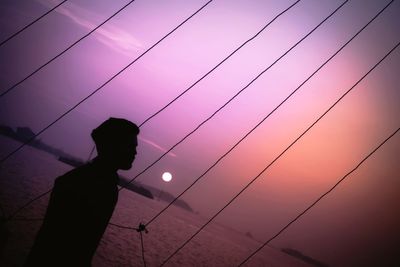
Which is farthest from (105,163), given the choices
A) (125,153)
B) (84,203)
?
(84,203)

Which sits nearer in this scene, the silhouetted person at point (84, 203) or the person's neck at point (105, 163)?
the silhouetted person at point (84, 203)

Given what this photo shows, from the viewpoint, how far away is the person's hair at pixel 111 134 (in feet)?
7.32

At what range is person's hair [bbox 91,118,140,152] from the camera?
2.23 meters

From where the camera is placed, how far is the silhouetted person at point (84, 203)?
1942mm

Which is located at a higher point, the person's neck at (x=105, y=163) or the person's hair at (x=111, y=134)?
the person's hair at (x=111, y=134)

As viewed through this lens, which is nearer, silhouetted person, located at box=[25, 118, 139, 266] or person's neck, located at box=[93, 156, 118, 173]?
silhouetted person, located at box=[25, 118, 139, 266]

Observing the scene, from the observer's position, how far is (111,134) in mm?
2234

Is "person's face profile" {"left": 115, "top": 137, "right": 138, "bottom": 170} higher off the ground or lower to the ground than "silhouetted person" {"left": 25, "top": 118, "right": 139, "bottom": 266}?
higher

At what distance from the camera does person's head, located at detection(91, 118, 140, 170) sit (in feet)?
7.32

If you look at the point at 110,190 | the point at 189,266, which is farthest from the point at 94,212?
the point at 189,266

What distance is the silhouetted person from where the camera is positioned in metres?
1.94

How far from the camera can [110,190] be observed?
7.22 ft

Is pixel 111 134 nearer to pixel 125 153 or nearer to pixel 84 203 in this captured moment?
pixel 125 153

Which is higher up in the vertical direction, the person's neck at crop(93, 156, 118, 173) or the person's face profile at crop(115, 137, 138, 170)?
the person's face profile at crop(115, 137, 138, 170)
